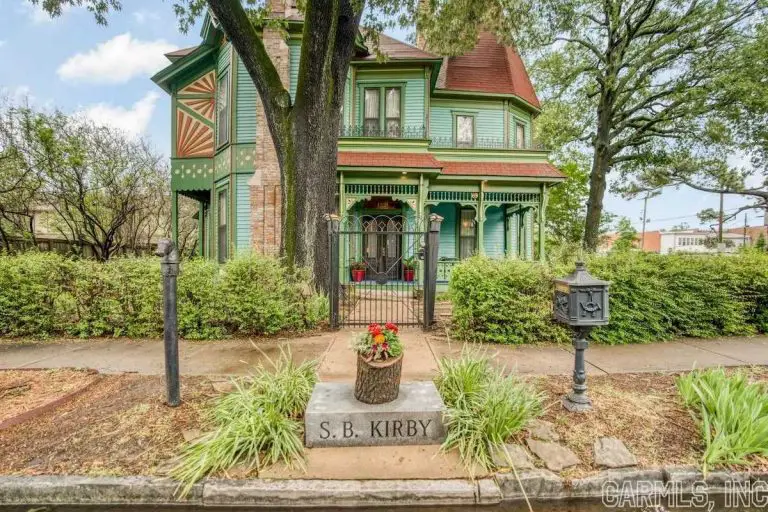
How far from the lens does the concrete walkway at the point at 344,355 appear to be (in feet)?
14.2

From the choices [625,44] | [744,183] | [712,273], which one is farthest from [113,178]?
[744,183]

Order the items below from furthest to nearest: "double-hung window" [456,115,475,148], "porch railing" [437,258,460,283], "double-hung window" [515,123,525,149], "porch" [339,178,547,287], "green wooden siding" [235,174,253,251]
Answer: "double-hung window" [515,123,525,149], "double-hung window" [456,115,475,148], "porch railing" [437,258,460,283], "porch" [339,178,547,287], "green wooden siding" [235,174,253,251]

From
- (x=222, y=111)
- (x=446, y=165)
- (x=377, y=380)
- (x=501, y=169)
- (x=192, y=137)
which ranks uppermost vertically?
(x=222, y=111)

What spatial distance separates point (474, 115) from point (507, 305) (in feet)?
34.9

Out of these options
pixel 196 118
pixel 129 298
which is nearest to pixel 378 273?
pixel 129 298

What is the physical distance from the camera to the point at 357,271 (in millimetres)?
10789

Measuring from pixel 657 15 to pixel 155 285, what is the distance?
19.2 m

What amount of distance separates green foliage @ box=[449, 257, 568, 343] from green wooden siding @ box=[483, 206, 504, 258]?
8.97 meters

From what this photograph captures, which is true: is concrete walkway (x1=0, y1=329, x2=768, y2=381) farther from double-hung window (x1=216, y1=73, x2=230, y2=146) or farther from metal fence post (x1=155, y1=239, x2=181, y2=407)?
double-hung window (x1=216, y1=73, x2=230, y2=146)

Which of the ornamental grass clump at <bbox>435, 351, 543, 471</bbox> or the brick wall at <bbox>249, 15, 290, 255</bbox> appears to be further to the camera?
the brick wall at <bbox>249, 15, 290, 255</bbox>

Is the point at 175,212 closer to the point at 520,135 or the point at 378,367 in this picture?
the point at 378,367

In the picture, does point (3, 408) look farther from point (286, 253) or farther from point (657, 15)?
point (657, 15)

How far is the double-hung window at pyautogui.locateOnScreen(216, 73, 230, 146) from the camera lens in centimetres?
1093

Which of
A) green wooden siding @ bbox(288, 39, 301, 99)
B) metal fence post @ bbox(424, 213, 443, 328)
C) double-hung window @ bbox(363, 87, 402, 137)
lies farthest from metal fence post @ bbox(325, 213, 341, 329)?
double-hung window @ bbox(363, 87, 402, 137)
